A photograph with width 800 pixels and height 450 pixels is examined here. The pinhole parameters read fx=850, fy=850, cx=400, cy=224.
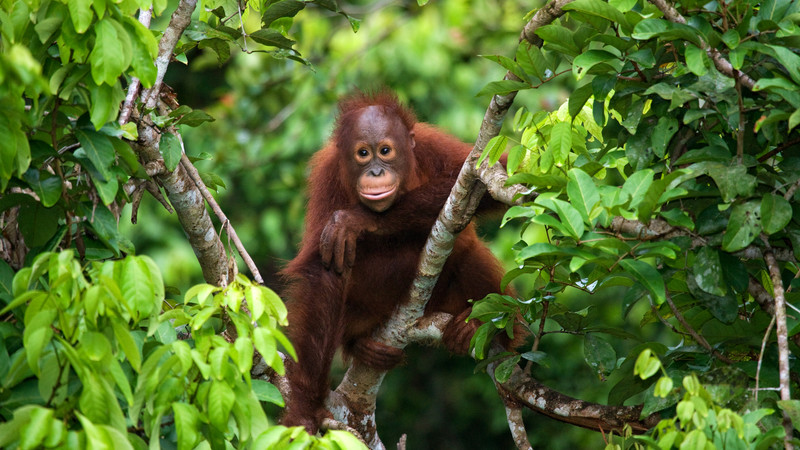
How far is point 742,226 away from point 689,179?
197 millimetres

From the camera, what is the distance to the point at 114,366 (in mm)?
1621

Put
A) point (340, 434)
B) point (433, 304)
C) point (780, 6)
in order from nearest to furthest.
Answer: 1. point (340, 434)
2. point (780, 6)
3. point (433, 304)

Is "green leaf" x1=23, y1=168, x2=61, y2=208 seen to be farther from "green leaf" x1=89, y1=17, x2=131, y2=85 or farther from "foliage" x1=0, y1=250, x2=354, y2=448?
"green leaf" x1=89, y1=17, x2=131, y2=85

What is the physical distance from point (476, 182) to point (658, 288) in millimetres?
→ 1006

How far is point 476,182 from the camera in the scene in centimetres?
283

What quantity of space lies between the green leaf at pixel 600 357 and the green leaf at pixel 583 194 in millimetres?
822

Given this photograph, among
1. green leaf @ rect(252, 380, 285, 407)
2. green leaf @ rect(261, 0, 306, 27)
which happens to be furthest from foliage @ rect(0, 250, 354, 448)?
green leaf @ rect(261, 0, 306, 27)

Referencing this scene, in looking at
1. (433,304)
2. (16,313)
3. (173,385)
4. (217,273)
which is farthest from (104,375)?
(433,304)

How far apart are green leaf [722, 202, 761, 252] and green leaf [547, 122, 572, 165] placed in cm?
49

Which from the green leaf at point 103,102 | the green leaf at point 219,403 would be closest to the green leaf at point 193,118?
the green leaf at point 103,102

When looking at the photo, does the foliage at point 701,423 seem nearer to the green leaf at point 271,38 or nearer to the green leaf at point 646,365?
the green leaf at point 646,365

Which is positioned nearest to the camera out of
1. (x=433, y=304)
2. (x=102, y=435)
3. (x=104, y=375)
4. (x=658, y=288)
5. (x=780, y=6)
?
(x=102, y=435)

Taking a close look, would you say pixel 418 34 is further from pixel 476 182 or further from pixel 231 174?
pixel 476 182

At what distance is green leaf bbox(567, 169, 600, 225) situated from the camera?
195 cm
